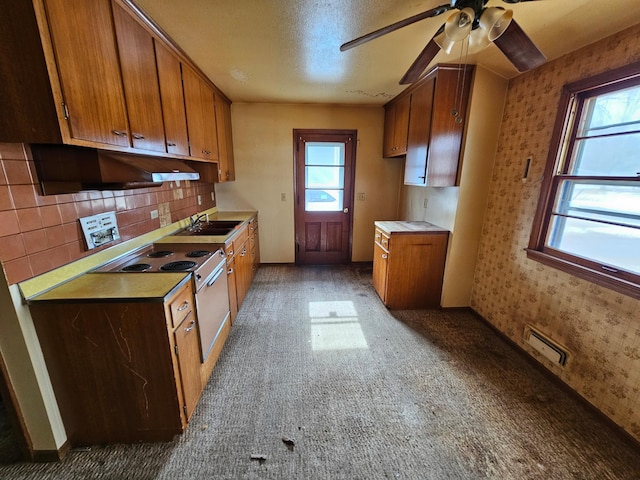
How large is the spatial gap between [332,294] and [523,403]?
6.54 feet

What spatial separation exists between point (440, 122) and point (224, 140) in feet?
8.15

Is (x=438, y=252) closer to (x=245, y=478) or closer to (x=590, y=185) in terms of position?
(x=590, y=185)

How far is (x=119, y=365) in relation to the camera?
4.49 feet

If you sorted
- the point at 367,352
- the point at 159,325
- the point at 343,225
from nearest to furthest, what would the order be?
the point at 159,325 → the point at 367,352 → the point at 343,225

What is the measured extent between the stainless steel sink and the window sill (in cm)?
267

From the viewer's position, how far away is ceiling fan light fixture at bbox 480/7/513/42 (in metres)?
1.19

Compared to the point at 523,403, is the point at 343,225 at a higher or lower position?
higher

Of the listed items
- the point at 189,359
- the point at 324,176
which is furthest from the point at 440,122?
the point at 189,359

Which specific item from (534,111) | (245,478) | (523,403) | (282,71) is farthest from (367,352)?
(282,71)

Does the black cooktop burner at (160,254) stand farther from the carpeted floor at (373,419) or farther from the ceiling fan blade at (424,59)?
the ceiling fan blade at (424,59)

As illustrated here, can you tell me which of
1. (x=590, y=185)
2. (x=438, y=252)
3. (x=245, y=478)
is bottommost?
(x=245, y=478)

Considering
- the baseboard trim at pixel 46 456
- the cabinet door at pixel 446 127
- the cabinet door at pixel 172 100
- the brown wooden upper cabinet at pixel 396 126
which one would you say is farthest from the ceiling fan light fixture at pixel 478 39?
the baseboard trim at pixel 46 456

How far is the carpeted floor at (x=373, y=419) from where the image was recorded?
4.50 feet

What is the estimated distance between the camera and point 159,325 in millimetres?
1321
